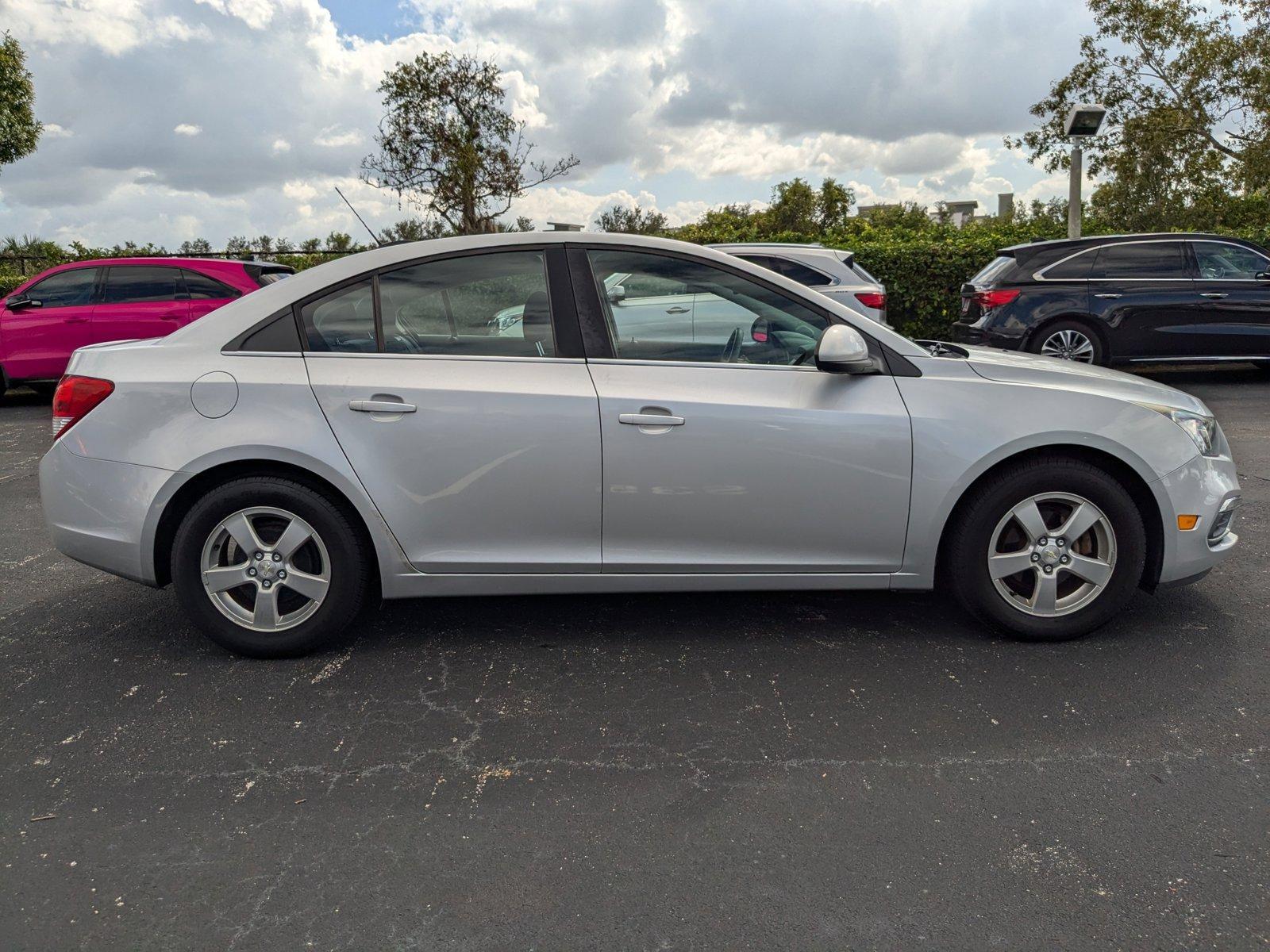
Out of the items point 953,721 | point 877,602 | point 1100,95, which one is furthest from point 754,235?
point 953,721

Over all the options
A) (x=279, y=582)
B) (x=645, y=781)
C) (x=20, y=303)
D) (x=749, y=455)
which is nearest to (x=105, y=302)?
(x=20, y=303)

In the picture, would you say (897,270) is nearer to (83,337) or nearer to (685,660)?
(83,337)

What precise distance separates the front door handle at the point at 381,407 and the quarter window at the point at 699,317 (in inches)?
32.5

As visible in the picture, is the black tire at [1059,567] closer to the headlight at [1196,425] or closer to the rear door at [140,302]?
the headlight at [1196,425]

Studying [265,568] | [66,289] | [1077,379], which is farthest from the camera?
[66,289]

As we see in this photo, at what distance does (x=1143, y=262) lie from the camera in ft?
36.6

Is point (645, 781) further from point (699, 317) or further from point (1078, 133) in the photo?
point (1078, 133)

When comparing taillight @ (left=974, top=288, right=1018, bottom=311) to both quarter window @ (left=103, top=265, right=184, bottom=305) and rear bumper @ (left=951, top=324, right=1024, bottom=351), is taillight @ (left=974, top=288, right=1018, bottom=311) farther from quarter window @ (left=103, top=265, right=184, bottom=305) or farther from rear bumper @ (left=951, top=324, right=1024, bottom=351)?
quarter window @ (left=103, top=265, right=184, bottom=305)

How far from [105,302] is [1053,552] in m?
11.3

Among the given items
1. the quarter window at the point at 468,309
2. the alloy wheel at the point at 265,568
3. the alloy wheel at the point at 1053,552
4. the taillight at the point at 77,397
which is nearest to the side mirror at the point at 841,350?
the alloy wheel at the point at 1053,552

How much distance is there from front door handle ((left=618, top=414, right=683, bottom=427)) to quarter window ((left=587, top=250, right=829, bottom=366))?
27 cm

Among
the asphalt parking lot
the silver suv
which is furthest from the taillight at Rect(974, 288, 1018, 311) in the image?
the asphalt parking lot

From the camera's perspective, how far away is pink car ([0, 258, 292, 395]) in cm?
1148

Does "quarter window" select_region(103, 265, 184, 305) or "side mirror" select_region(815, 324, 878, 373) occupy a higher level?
"quarter window" select_region(103, 265, 184, 305)
